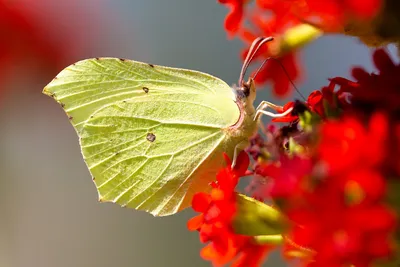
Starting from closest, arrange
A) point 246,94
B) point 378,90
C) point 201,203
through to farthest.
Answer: point 378,90 → point 201,203 → point 246,94

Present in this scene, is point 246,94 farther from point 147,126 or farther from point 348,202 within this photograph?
point 348,202

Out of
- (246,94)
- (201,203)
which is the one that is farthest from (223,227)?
(246,94)

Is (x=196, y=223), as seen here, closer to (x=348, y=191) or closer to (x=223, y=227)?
(x=223, y=227)

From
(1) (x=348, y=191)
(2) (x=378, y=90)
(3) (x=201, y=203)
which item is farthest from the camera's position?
(3) (x=201, y=203)

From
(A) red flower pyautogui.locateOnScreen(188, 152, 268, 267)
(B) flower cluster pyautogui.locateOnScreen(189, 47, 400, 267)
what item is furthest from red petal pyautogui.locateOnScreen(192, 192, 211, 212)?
(B) flower cluster pyautogui.locateOnScreen(189, 47, 400, 267)

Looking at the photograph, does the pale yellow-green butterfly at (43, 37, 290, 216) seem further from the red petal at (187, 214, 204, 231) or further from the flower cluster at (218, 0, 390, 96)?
the red petal at (187, 214, 204, 231)

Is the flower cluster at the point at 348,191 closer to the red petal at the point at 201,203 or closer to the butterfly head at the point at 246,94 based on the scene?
the red petal at the point at 201,203

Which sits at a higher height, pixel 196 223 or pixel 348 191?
pixel 348 191

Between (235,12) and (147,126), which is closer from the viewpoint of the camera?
(235,12)
